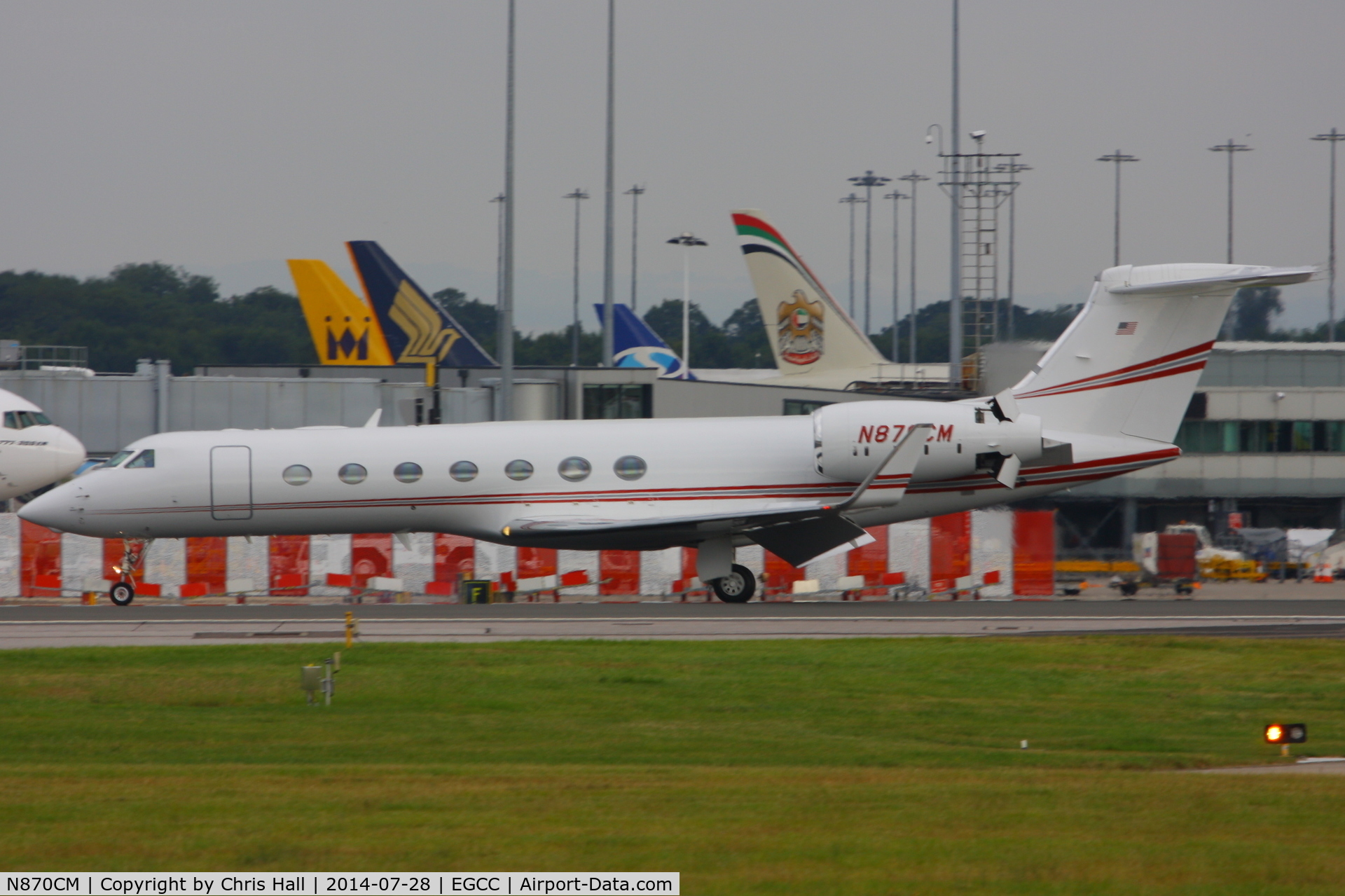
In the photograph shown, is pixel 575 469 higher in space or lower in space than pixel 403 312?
lower

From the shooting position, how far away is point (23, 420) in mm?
28766

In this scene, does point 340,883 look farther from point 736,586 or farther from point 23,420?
point 23,420

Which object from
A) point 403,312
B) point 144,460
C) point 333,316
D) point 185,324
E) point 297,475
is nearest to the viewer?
point 297,475

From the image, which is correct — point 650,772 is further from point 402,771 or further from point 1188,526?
point 1188,526

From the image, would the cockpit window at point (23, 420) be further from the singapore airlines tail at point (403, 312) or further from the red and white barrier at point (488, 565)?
the singapore airlines tail at point (403, 312)

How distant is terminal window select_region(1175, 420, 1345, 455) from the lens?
147 ft

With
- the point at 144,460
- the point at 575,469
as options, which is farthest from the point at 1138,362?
the point at 144,460

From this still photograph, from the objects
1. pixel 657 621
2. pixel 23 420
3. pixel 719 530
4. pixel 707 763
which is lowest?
pixel 657 621

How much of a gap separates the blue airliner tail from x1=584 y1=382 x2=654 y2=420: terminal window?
20139mm

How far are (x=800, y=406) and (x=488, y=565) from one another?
15.2 metres

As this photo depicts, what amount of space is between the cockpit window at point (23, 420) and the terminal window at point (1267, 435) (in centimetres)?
3308

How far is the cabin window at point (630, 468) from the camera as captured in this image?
2458 cm

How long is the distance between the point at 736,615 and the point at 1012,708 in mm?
8416

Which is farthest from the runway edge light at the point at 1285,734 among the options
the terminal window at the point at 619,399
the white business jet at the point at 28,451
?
the terminal window at the point at 619,399
